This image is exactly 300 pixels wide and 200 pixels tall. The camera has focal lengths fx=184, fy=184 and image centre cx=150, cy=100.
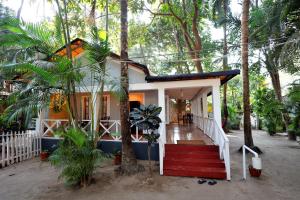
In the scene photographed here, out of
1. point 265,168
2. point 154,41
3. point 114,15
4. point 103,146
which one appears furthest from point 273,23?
point 154,41

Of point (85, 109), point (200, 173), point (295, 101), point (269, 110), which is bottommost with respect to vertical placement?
point (200, 173)

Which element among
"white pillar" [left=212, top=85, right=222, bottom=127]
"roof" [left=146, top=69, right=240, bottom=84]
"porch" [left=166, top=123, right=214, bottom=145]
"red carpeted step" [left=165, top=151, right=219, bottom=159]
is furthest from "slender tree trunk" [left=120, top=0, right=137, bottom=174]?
"white pillar" [left=212, top=85, right=222, bottom=127]

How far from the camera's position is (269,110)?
39.3 feet

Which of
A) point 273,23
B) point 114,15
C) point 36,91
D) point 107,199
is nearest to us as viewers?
point 107,199

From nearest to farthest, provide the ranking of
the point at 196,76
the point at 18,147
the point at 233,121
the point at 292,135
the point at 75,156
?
the point at 75,156 < the point at 196,76 < the point at 18,147 < the point at 292,135 < the point at 233,121

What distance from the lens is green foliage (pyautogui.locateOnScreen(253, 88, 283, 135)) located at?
39.1 ft

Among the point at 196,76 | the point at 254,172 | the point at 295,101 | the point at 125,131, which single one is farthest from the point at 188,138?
the point at 295,101

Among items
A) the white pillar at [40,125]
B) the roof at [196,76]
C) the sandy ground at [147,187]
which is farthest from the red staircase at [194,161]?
the white pillar at [40,125]

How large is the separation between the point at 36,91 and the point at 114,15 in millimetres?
8553

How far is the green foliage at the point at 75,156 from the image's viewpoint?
183 inches

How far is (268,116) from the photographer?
13922 millimetres

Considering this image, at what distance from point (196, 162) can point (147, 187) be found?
1937 millimetres

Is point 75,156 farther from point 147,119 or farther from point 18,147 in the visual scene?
point 18,147

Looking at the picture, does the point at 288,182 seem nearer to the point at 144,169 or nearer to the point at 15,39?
the point at 144,169
